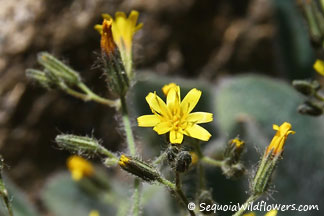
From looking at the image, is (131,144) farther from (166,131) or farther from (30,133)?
(30,133)

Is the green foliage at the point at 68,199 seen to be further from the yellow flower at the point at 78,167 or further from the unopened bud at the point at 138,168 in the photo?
the unopened bud at the point at 138,168

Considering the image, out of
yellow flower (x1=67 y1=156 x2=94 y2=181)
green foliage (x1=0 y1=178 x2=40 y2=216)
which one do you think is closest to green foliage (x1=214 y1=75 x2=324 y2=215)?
yellow flower (x1=67 y1=156 x2=94 y2=181)

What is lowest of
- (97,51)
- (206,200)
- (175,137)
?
(206,200)

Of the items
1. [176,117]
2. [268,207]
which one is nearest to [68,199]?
[268,207]

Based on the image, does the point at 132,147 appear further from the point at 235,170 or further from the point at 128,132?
the point at 235,170

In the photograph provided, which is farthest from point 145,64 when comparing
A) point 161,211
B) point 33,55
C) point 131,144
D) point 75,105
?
point 131,144

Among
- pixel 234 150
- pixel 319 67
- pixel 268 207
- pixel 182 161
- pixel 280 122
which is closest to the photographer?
pixel 182 161
